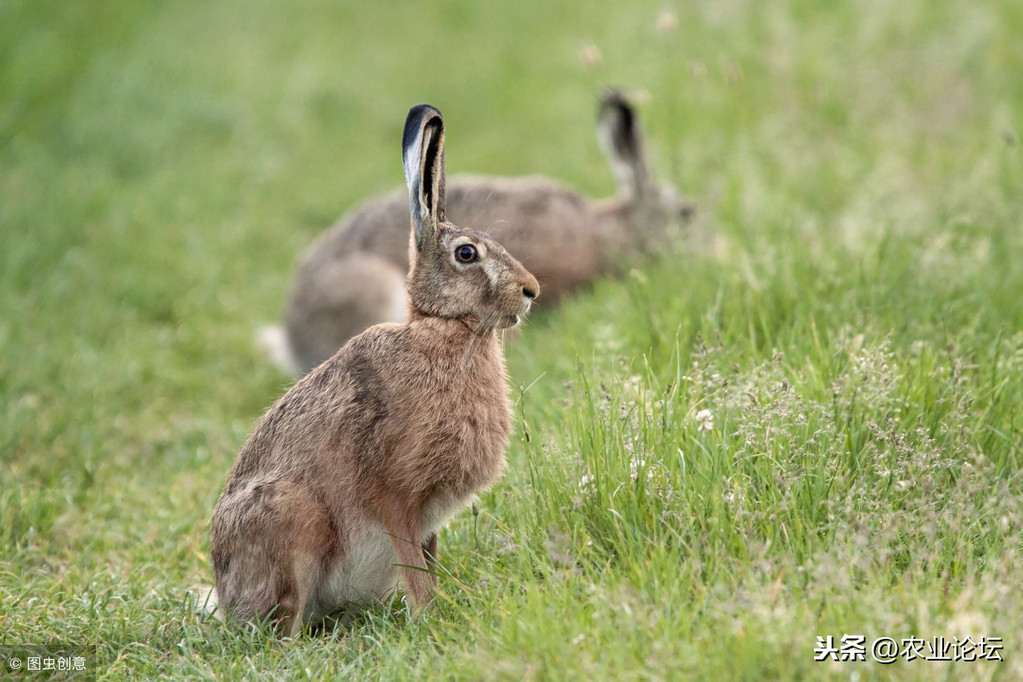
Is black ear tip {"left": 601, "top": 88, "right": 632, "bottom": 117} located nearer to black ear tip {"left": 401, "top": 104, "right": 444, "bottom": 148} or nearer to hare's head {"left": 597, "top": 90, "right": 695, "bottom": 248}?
hare's head {"left": 597, "top": 90, "right": 695, "bottom": 248}

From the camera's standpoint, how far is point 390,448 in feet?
13.1

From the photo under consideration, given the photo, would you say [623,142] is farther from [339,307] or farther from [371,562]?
[371,562]

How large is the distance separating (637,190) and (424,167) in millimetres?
4987

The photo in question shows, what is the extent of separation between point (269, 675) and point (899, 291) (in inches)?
143

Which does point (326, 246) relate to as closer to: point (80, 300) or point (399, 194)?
point (399, 194)

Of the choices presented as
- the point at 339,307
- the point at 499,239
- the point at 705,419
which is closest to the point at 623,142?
the point at 499,239

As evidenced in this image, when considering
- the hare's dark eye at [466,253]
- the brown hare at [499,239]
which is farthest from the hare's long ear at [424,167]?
the brown hare at [499,239]

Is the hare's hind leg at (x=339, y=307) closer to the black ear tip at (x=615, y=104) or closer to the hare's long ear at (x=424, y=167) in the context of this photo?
the black ear tip at (x=615, y=104)

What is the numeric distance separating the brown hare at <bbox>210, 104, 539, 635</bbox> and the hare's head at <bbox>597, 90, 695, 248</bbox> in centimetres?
453

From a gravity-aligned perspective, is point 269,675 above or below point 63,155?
below

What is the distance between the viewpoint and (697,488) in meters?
3.94

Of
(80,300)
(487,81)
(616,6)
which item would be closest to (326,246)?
(80,300)

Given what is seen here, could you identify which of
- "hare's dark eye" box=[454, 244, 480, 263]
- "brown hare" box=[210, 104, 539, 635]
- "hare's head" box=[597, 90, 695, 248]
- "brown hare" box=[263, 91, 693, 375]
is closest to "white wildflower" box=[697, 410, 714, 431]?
"brown hare" box=[210, 104, 539, 635]

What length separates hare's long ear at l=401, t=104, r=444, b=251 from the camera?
13.0ft
